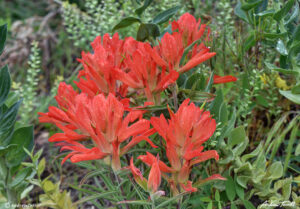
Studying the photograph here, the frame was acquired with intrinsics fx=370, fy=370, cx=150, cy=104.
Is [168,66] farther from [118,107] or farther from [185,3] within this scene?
[185,3]

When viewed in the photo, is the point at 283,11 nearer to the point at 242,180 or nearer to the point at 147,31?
the point at 147,31

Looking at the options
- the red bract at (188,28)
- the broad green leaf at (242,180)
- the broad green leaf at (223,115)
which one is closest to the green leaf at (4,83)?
the red bract at (188,28)

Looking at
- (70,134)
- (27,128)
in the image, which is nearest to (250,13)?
(70,134)

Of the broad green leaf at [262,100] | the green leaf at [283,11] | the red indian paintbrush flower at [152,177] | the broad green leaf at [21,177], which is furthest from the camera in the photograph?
the broad green leaf at [262,100]

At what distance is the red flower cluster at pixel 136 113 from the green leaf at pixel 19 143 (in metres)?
0.22

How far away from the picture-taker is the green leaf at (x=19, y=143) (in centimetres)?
125

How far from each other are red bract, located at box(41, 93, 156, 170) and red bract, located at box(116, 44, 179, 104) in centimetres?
9

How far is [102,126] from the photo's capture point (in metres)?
0.89

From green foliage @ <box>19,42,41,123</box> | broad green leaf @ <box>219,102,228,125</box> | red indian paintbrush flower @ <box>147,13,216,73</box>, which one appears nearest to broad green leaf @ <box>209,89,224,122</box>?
broad green leaf @ <box>219,102,228,125</box>

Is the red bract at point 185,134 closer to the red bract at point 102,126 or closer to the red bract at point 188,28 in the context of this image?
the red bract at point 102,126

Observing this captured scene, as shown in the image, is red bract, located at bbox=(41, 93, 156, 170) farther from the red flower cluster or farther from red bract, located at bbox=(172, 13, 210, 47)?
red bract, located at bbox=(172, 13, 210, 47)

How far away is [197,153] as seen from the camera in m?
0.86

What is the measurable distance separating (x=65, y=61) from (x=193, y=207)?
1.99 m

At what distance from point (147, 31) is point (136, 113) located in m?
0.31
